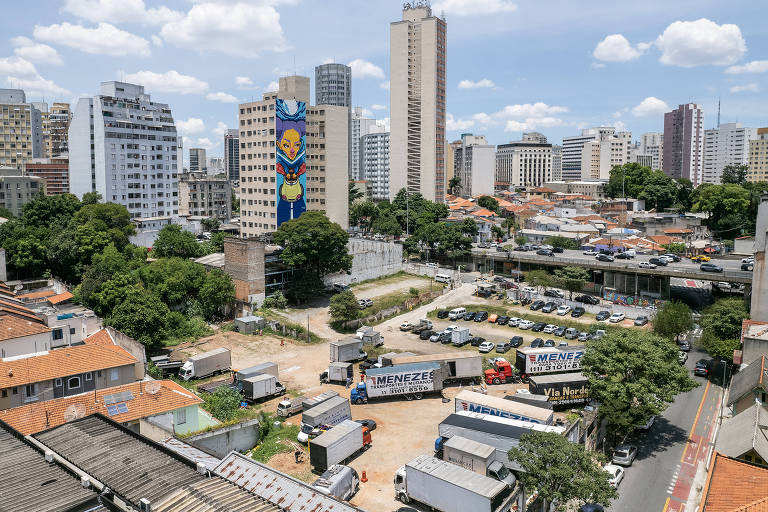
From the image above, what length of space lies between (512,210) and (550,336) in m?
78.0

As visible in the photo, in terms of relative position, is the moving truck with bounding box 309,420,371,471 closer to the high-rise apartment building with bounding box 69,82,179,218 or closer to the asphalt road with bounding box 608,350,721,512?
the asphalt road with bounding box 608,350,721,512

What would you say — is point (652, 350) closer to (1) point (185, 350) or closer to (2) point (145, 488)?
(2) point (145, 488)

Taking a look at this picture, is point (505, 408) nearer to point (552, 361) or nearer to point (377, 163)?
point (552, 361)

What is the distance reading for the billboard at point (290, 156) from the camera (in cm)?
8306

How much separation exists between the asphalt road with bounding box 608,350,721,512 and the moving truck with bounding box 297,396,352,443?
1577 centimetres

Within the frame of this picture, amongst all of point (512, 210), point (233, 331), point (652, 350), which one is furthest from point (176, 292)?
point (512, 210)

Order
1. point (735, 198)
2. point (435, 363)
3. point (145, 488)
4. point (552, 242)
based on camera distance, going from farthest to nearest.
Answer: point (735, 198)
point (552, 242)
point (435, 363)
point (145, 488)

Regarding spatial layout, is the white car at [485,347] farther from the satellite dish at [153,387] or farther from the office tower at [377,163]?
the office tower at [377,163]

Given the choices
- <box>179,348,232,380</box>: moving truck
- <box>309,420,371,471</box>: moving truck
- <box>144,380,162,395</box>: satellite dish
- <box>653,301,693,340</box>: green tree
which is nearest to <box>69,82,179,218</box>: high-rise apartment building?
<box>179,348,232,380</box>: moving truck

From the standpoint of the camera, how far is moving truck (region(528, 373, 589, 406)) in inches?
1451

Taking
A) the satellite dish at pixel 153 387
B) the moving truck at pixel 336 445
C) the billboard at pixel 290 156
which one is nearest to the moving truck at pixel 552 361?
the moving truck at pixel 336 445

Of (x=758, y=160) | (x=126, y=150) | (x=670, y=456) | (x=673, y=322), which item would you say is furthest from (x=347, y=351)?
(x=758, y=160)

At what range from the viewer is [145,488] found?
66.5ft

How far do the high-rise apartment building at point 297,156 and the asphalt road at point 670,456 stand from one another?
61.9m
